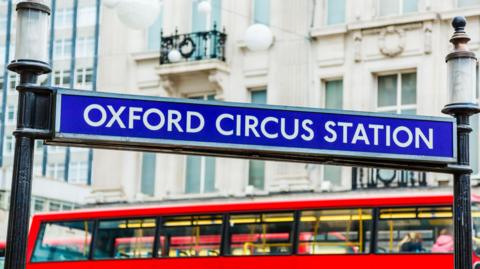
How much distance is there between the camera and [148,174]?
31.9m

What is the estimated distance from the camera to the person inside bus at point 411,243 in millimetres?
20844

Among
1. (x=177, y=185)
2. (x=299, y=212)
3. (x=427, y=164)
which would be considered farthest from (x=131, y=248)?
(x=427, y=164)

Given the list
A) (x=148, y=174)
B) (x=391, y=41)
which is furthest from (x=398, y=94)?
(x=148, y=174)

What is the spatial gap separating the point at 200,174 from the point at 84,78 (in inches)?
1112

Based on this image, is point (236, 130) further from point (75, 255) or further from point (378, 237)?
point (75, 255)

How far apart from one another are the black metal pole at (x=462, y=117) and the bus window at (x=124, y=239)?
1443 centimetres

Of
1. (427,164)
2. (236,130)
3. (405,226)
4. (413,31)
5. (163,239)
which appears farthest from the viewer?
(413,31)

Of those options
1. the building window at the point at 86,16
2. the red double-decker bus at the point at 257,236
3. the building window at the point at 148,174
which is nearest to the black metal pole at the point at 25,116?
the red double-decker bus at the point at 257,236

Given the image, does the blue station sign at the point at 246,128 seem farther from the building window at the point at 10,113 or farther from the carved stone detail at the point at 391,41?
the building window at the point at 10,113

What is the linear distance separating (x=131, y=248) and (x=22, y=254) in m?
15.6

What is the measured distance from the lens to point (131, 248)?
932 inches

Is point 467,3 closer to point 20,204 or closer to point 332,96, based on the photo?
point 332,96

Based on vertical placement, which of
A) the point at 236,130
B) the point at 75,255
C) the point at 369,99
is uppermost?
the point at 369,99

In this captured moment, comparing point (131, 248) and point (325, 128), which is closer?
point (325, 128)
